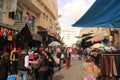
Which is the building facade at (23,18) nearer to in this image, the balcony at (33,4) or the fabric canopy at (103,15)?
the balcony at (33,4)

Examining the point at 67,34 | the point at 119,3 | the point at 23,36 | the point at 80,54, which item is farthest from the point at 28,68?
the point at 67,34

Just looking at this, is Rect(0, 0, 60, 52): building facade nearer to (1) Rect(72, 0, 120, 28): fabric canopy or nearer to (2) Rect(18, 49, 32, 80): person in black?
(2) Rect(18, 49, 32, 80): person in black

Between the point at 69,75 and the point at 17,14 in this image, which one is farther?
the point at 17,14

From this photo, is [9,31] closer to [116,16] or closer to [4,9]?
[4,9]

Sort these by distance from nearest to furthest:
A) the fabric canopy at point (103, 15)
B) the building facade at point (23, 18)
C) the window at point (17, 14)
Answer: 1. the fabric canopy at point (103, 15)
2. the building facade at point (23, 18)
3. the window at point (17, 14)

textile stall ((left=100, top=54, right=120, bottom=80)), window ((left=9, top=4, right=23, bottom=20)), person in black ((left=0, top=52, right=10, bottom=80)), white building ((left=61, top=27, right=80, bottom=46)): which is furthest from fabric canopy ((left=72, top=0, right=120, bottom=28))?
white building ((left=61, top=27, right=80, bottom=46))

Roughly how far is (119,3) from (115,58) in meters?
2.77

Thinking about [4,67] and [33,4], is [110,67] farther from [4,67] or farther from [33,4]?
[33,4]

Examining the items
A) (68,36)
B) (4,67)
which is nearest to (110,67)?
(4,67)

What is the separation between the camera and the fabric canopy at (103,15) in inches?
238

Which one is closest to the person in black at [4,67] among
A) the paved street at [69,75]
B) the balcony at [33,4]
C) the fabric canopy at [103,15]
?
the fabric canopy at [103,15]

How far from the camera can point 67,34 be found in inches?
3792

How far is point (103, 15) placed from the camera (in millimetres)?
6383

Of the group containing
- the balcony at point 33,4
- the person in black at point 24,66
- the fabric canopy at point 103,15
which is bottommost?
the person in black at point 24,66
